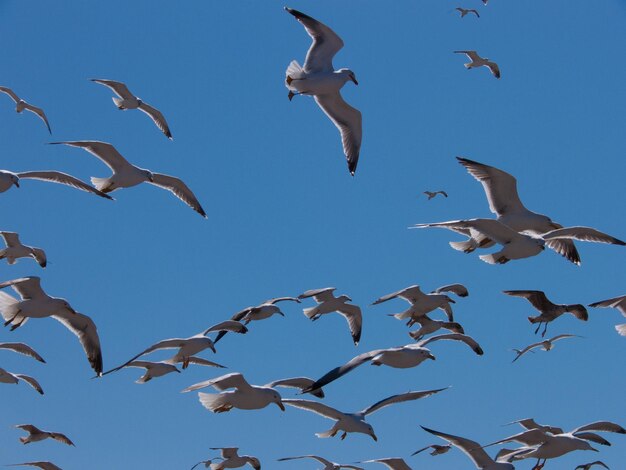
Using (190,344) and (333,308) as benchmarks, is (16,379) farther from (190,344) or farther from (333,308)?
(333,308)

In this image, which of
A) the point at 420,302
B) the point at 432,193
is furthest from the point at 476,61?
the point at 420,302

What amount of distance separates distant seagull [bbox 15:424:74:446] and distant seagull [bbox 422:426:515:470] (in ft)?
27.0

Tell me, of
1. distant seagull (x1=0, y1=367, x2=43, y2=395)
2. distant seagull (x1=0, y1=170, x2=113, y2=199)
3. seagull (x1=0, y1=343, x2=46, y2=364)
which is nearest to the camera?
distant seagull (x1=0, y1=170, x2=113, y2=199)

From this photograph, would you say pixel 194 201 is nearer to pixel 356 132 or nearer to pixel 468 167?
pixel 356 132

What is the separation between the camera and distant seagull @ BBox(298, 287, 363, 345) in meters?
20.8

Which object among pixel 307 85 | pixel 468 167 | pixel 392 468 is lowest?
pixel 392 468

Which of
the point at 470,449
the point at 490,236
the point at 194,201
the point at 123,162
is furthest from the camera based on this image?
the point at 194,201

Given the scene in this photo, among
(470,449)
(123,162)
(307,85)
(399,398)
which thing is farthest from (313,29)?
(470,449)

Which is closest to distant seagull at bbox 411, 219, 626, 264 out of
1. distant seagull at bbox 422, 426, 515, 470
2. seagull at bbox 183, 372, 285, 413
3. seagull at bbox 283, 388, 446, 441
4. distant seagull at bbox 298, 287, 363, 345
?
seagull at bbox 283, 388, 446, 441

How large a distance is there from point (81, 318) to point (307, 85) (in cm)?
566

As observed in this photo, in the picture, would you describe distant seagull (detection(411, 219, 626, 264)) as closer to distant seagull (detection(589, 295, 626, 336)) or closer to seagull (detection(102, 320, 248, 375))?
distant seagull (detection(589, 295, 626, 336))

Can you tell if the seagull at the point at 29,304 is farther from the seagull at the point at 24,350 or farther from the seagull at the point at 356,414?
the seagull at the point at 356,414

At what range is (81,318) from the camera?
18.4 m


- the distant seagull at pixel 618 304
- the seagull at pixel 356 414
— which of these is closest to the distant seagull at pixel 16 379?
the seagull at pixel 356 414
